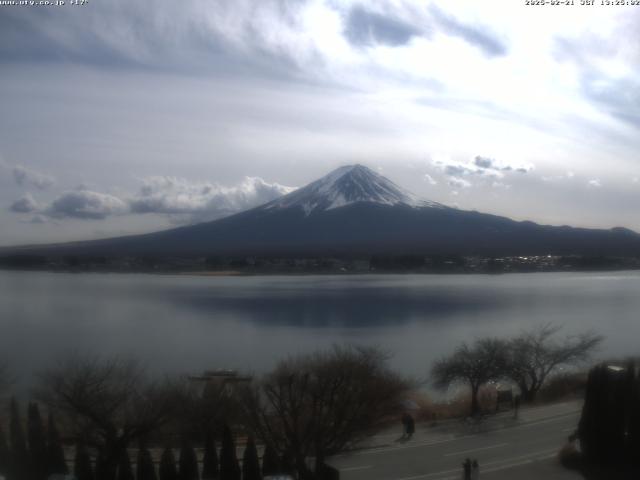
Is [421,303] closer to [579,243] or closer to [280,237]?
[579,243]

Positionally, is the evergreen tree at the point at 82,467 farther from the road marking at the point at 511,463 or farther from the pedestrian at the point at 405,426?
the pedestrian at the point at 405,426

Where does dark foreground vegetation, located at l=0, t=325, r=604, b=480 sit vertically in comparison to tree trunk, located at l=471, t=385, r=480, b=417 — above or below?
above

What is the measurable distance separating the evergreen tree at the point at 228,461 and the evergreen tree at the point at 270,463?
0.17 meters

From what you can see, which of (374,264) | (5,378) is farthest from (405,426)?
(374,264)

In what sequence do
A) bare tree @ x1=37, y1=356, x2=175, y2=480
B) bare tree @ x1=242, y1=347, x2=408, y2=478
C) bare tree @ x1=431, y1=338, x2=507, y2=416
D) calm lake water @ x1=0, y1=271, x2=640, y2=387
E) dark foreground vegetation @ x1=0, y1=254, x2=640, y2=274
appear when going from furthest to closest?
dark foreground vegetation @ x1=0, y1=254, x2=640, y2=274 < calm lake water @ x1=0, y1=271, x2=640, y2=387 < bare tree @ x1=431, y1=338, x2=507, y2=416 < bare tree @ x1=242, y1=347, x2=408, y2=478 < bare tree @ x1=37, y1=356, x2=175, y2=480

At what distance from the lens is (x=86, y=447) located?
15.1 ft

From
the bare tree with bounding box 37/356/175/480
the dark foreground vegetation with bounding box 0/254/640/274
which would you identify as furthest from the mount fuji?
the bare tree with bounding box 37/356/175/480

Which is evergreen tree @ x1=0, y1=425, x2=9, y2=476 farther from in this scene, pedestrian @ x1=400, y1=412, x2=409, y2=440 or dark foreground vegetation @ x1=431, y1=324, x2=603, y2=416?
dark foreground vegetation @ x1=431, y1=324, x2=603, y2=416

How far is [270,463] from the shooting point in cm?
447

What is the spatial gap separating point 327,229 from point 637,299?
1930 centimetres

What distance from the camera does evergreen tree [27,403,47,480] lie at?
14.3 feet

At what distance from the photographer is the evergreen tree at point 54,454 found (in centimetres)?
436

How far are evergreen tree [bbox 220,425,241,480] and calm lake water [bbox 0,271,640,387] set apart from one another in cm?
270

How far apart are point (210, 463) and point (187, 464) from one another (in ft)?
0.48
